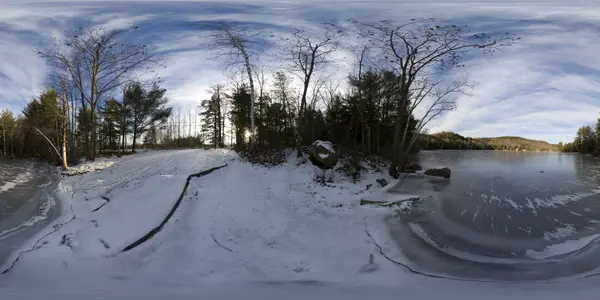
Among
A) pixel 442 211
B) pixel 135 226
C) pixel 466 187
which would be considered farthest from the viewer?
pixel 466 187

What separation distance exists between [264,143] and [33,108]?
313 inches

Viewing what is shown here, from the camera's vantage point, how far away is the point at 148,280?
138 inches

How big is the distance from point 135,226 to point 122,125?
619 inches

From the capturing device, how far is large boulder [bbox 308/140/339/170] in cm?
919

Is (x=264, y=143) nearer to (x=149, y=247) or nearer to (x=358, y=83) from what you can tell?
(x=358, y=83)

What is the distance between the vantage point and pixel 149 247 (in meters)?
4.23

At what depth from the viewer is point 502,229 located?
5414 millimetres

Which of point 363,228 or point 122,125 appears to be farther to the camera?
point 122,125

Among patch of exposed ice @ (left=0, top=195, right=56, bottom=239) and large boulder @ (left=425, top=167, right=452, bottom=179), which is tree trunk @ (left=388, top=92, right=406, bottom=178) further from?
patch of exposed ice @ (left=0, top=195, right=56, bottom=239)

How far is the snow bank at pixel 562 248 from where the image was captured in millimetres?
4320

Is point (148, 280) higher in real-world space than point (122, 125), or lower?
lower

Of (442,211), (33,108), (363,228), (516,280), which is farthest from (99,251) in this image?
(33,108)

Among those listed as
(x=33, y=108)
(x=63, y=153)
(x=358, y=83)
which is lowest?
(x=63, y=153)

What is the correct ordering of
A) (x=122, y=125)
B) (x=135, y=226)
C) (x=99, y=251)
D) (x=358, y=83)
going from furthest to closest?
(x=122, y=125), (x=358, y=83), (x=135, y=226), (x=99, y=251)
